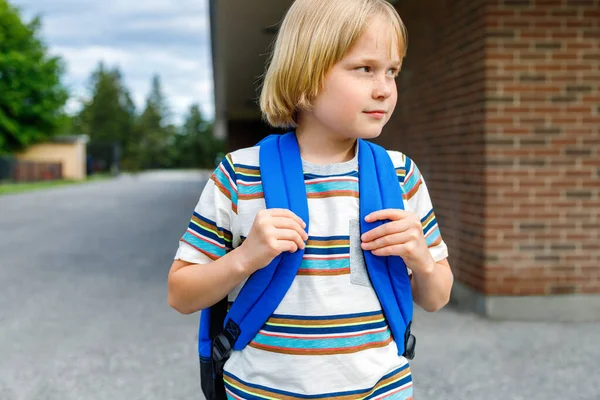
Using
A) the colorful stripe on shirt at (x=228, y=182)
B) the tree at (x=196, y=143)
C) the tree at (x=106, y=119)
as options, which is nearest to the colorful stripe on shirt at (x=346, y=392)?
the colorful stripe on shirt at (x=228, y=182)

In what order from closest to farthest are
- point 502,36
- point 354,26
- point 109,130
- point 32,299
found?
point 354,26
point 502,36
point 32,299
point 109,130

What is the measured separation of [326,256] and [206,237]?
26 centimetres

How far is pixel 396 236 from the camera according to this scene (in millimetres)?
1294

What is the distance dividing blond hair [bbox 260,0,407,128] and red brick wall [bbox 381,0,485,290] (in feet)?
14.2

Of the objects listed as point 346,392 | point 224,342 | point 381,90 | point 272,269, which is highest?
point 381,90

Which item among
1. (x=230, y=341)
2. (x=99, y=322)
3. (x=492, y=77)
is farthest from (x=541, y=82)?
→ (x=230, y=341)

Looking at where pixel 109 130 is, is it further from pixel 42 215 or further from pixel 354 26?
pixel 354 26

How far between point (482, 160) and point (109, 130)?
83464mm

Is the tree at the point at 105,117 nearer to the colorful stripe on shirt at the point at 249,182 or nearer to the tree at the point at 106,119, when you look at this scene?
the tree at the point at 106,119

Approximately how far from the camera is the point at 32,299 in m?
6.66

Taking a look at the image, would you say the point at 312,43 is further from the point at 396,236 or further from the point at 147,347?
the point at 147,347

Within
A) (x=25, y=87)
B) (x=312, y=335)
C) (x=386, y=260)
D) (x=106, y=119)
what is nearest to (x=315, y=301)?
(x=312, y=335)

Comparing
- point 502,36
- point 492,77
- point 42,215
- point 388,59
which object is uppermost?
point 502,36

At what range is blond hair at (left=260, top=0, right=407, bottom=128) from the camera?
4.37ft
